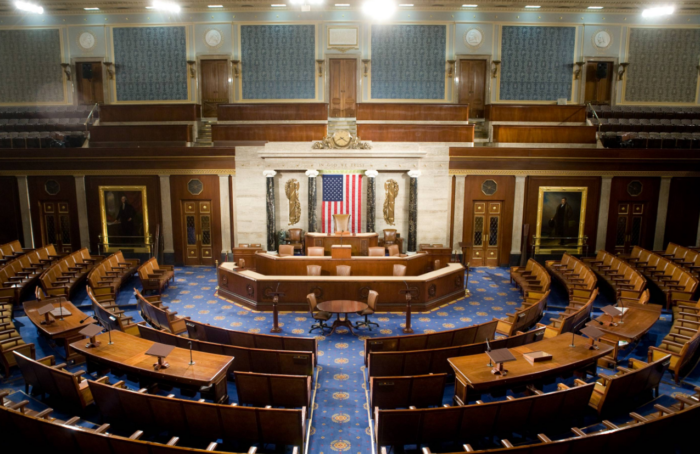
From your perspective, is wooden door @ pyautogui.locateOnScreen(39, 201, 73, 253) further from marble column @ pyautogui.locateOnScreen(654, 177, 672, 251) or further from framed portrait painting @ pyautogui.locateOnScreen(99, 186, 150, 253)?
marble column @ pyautogui.locateOnScreen(654, 177, 672, 251)

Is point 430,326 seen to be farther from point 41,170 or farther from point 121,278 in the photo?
point 41,170

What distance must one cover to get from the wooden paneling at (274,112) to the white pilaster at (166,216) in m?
2.89

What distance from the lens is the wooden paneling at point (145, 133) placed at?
1451cm

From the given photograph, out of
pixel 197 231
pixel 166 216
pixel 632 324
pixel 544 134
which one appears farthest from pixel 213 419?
pixel 544 134

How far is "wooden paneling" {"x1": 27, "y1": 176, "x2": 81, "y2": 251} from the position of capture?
47.0 ft

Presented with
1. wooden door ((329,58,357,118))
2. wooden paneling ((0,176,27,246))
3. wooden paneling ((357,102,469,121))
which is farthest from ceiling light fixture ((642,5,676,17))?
wooden paneling ((0,176,27,246))

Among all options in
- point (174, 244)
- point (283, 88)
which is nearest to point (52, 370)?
point (174, 244)

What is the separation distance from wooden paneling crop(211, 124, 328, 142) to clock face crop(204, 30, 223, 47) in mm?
4906

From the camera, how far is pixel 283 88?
1720 centimetres

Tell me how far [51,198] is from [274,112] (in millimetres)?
7798

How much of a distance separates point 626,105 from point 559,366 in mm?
15580

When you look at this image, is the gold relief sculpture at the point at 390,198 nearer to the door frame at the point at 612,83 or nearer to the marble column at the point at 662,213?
the marble column at the point at 662,213

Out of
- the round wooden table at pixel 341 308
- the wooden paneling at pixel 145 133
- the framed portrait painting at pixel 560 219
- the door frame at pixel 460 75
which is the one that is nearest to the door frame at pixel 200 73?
the wooden paneling at pixel 145 133

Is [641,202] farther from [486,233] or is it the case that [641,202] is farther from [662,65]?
[662,65]
